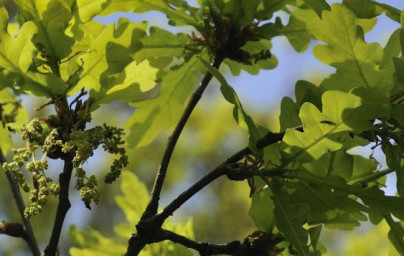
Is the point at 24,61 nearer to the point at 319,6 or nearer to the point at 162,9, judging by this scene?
the point at 162,9

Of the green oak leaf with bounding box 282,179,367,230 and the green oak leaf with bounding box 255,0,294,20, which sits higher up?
the green oak leaf with bounding box 255,0,294,20

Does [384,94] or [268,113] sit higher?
[268,113]

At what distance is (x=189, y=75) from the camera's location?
150 centimetres

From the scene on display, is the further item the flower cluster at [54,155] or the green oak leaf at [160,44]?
the green oak leaf at [160,44]

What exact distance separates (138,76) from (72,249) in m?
0.57

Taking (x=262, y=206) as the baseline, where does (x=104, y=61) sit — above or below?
above

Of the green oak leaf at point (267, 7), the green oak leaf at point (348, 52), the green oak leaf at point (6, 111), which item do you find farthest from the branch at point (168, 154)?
the green oak leaf at point (6, 111)

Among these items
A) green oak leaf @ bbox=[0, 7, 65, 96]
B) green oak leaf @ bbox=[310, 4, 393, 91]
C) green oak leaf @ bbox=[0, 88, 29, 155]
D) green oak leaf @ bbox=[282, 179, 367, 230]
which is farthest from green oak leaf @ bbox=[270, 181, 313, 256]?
green oak leaf @ bbox=[0, 88, 29, 155]

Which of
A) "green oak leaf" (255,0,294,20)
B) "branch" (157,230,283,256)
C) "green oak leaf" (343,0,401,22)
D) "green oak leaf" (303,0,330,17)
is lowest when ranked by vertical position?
"branch" (157,230,283,256)

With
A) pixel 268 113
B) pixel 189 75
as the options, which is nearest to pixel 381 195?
pixel 189 75

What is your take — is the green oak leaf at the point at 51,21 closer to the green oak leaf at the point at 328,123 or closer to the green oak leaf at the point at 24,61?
the green oak leaf at the point at 24,61

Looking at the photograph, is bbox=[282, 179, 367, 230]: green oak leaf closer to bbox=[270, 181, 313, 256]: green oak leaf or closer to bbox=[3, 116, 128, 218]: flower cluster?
bbox=[270, 181, 313, 256]: green oak leaf

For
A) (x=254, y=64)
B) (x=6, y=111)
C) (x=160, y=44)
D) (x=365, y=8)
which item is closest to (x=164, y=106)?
(x=160, y=44)

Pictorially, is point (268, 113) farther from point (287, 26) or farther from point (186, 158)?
point (287, 26)
